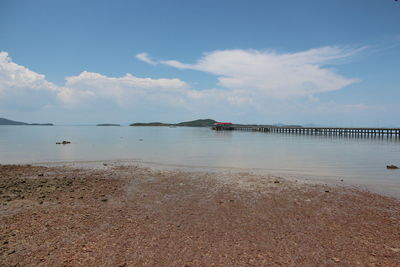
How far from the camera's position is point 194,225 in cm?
695

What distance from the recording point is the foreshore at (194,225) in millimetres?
5156

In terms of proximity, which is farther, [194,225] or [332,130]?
[332,130]

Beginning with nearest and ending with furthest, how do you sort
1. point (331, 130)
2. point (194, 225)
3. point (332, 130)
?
point (194, 225) < point (331, 130) < point (332, 130)

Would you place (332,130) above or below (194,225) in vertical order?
above

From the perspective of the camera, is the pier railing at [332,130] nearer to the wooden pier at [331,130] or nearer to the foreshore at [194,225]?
the wooden pier at [331,130]

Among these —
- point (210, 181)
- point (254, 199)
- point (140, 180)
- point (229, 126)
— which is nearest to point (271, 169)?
point (210, 181)

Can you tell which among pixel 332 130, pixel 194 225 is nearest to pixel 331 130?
pixel 332 130

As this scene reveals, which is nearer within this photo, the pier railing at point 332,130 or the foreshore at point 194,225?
the foreshore at point 194,225

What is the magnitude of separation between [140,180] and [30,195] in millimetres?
5283

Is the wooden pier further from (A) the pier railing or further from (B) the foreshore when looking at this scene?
(B) the foreshore

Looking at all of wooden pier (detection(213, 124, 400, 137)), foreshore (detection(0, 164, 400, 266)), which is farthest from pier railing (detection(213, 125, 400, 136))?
foreshore (detection(0, 164, 400, 266))

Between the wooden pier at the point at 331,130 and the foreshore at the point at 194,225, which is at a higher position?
the wooden pier at the point at 331,130

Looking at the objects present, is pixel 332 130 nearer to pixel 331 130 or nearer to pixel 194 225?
pixel 331 130

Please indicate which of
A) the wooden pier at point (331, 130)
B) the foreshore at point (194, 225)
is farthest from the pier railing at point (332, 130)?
the foreshore at point (194, 225)
